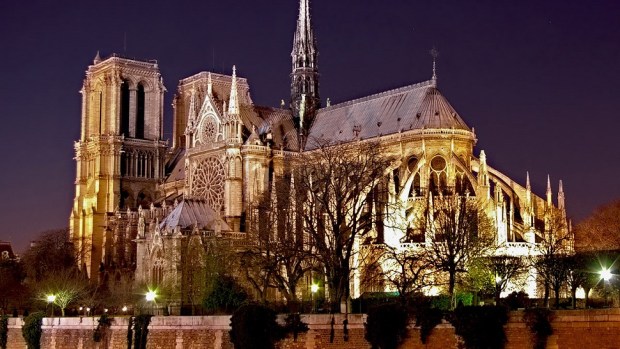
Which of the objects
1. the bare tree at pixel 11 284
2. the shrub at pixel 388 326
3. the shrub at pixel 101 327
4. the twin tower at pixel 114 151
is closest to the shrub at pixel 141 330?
the shrub at pixel 101 327

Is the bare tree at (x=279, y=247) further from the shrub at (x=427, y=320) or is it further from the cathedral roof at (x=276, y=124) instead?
the shrub at (x=427, y=320)

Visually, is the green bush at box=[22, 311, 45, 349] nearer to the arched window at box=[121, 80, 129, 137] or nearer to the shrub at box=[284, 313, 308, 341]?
the shrub at box=[284, 313, 308, 341]

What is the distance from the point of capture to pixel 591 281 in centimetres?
4959

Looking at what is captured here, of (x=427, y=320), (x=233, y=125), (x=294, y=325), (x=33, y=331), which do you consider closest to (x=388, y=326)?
(x=427, y=320)

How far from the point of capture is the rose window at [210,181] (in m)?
83.4

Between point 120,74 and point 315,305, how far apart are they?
57.4 meters

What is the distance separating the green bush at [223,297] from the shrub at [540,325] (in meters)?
21.6

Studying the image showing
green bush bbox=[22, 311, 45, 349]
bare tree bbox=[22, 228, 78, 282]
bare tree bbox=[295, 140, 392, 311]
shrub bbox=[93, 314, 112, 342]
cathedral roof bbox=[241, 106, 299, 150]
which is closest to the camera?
bare tree bbox=[295, 140, 392, 311]

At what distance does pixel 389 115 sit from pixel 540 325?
46.9 metres

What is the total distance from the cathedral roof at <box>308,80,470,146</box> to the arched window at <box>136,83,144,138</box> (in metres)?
22.8

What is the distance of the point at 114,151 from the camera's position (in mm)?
99562

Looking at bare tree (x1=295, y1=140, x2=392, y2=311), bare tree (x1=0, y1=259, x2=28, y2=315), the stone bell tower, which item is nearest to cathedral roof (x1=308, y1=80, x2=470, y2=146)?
bare tree (x1=295, y1=140, x2=392, y2=311)

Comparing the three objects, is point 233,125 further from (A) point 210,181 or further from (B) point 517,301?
(B) point 517,301

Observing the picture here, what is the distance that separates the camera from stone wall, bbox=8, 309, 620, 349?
32750mm
